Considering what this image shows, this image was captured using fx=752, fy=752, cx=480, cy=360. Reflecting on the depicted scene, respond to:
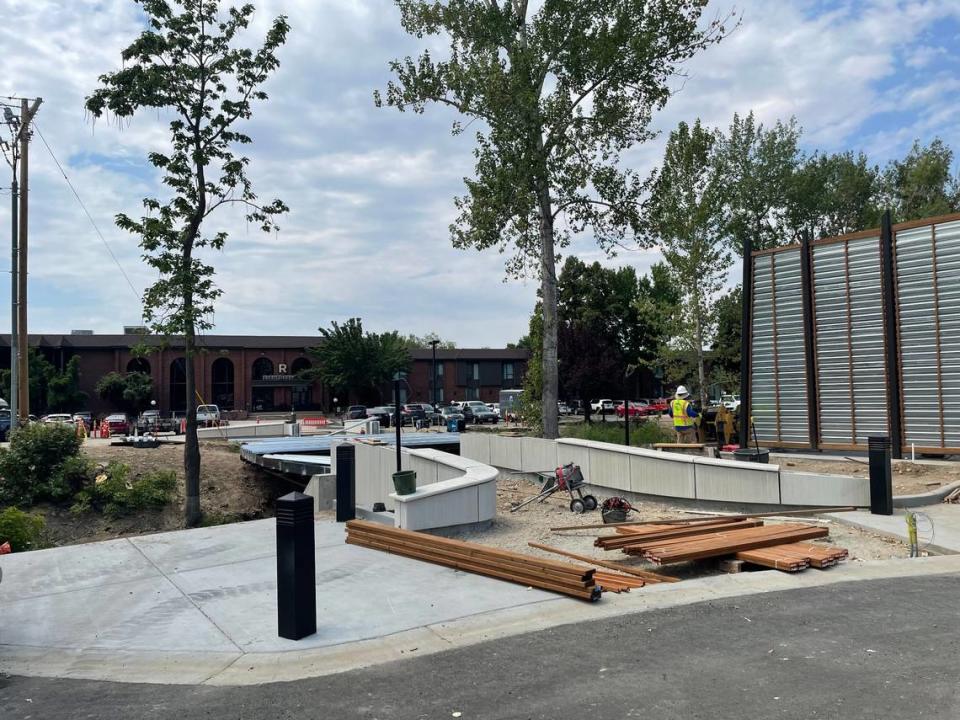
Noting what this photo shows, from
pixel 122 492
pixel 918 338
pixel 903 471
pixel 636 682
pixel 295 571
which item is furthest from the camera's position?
pixel 122 492

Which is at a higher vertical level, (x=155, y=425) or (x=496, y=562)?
(x=155, y=425)

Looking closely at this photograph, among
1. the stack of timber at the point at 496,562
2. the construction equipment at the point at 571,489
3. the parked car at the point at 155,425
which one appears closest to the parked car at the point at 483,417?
the parked car at the point at 155,425

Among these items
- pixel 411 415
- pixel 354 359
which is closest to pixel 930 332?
pixel 411 415

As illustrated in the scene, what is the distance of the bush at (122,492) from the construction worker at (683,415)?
1549 cm

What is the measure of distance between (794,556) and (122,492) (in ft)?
64.4

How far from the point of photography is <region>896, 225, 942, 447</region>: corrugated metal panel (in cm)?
1772

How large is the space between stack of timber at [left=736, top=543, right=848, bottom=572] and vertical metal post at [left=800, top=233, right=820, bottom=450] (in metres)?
10.4

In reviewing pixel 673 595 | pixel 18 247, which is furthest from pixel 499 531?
pixel 18 247

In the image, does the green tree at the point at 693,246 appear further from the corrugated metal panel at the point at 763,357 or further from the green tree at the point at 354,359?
the green tree at the point at 354,359

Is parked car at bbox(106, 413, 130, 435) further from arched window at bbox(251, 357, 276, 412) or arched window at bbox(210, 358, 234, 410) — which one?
arched window at bbox(251, 357, 276, 412)

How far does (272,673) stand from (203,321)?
14621 mm

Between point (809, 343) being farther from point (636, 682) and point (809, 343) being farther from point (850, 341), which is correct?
point (636, 682)

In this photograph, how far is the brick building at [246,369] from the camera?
63.5m

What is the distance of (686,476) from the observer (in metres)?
14.6
